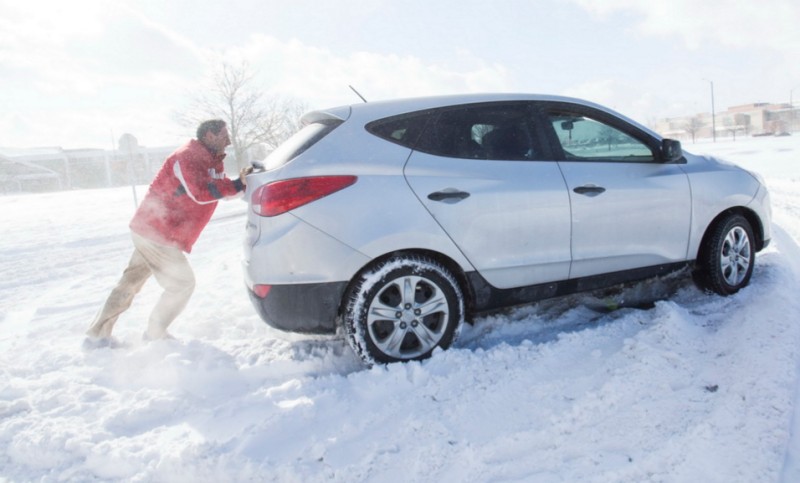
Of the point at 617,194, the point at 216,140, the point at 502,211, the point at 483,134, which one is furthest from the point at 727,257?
the point at 216,140

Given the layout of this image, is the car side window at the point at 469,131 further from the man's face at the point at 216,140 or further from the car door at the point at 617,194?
the man's face at the point at 216,140

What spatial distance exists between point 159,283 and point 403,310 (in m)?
1.88

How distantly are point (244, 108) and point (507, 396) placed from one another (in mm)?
27430

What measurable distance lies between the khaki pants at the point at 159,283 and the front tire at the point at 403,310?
4.96 feet

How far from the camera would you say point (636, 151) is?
377 cm

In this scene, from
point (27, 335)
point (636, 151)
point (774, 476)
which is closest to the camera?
point (774, 476)

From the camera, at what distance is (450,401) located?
8.87ft

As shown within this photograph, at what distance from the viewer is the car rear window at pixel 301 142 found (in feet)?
10.2

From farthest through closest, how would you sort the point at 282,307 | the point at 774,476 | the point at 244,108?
the point at 244,108, the point at 282,307, the point at 774,476

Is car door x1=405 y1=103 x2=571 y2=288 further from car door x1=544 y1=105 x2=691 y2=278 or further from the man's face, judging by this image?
the man's face

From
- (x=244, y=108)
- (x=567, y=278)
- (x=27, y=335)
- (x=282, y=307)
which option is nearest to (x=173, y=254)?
(x=282, y=307)

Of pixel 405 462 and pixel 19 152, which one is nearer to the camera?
pixel 405 462

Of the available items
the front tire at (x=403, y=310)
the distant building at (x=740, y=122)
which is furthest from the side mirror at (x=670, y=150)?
the distant building at (x=740, y=122)

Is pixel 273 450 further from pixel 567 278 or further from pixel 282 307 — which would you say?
pixel 567 278
